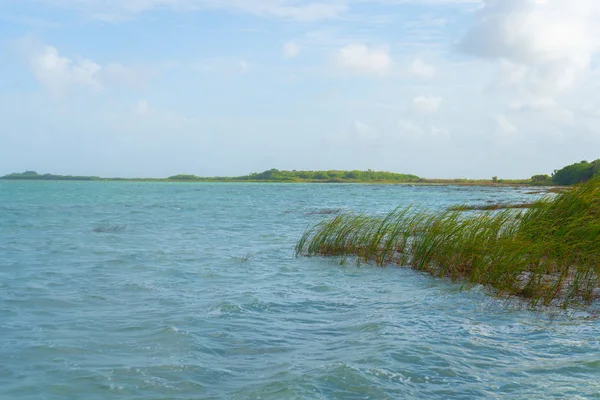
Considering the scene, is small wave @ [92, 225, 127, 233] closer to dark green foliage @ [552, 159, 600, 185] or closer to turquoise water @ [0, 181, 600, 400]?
turquoise water @ [0, 181, 600, 400]

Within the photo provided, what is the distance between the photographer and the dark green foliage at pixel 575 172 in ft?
223

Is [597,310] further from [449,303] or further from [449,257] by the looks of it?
[449,257]

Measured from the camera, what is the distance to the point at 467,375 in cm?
664

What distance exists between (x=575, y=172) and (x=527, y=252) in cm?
6860

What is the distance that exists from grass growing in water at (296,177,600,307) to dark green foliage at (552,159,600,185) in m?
60.0

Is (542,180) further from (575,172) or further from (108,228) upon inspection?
(108,228)

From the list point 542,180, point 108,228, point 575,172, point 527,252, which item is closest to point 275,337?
point 527,252

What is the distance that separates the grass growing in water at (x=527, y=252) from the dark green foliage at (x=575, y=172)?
197 feet

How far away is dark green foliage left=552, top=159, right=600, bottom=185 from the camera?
2680 inches

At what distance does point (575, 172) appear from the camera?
71.9 meters

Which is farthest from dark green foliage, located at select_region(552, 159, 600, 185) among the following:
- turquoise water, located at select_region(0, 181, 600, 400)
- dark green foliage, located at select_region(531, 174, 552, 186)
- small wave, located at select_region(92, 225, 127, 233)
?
turquoise water, located at select_region(0, 181, 600, 400)

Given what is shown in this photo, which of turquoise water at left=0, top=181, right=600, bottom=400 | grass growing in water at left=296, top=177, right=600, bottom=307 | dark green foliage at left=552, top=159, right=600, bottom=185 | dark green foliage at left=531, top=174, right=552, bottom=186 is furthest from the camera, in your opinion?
dark green foliage at left=531, top=174, right=552, bottom=186

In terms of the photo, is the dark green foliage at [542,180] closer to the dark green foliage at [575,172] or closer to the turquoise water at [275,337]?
the dark green foliage at [575,172]

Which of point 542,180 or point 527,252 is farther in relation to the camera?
point 542,180
